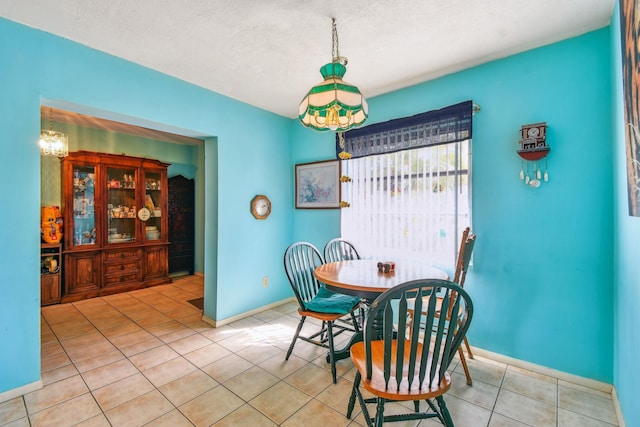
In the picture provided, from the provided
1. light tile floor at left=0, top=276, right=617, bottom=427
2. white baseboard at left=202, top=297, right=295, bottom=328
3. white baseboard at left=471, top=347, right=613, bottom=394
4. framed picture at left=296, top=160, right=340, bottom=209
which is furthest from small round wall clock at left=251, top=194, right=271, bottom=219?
white baseboard at left=471, top=347, right=613, bottom=394

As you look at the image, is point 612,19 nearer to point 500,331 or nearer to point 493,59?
point 493,59

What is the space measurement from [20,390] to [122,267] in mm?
2658

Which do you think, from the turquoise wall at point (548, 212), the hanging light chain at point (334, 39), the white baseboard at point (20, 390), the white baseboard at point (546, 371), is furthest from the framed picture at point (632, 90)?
the white baseboard at point (20, 390)

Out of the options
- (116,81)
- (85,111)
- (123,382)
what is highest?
(116,81)

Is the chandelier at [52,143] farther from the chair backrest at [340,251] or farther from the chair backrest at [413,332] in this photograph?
the chair backrest at [413,332]

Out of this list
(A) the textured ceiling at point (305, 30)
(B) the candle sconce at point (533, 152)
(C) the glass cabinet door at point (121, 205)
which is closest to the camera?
(A) the textured ceiling at point (305, 30)

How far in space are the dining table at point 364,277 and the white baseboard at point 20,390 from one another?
2.10 metres

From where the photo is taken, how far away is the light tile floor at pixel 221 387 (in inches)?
69.0

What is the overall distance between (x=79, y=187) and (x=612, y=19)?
231 inches

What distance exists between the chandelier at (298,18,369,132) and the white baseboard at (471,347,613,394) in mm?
2230

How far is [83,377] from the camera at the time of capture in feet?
7.12

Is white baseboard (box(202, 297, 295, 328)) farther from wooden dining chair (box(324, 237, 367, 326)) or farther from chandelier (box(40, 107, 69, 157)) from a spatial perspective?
chandelier (box(40, 107, 69, 157))

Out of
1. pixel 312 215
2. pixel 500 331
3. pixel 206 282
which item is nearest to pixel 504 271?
pixel 500 331

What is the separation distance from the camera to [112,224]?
4.42m
